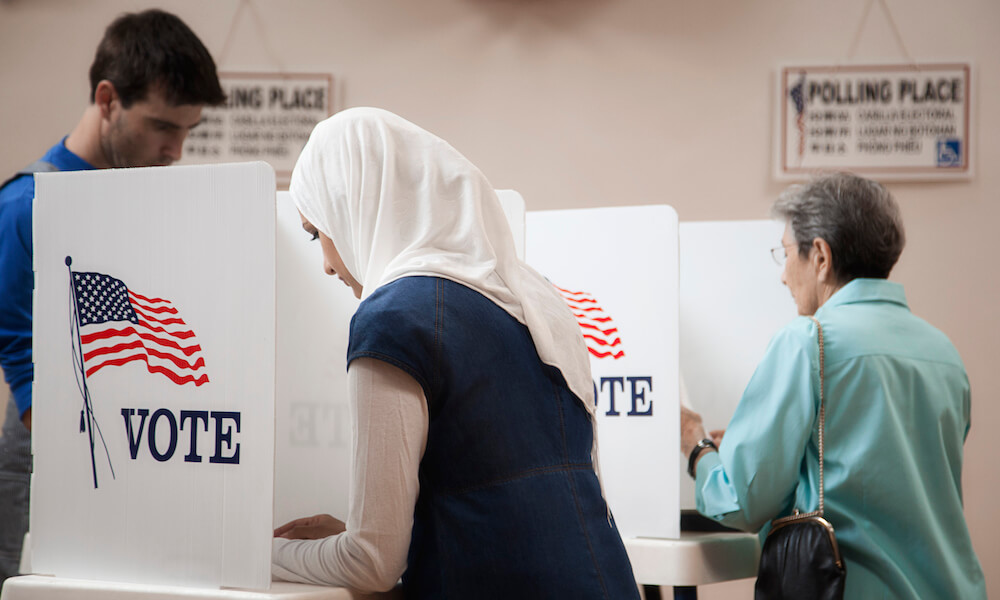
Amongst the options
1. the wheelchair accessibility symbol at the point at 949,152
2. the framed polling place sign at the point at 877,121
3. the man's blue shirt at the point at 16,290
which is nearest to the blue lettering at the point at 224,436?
the man's blue shirt at the point at 16,290

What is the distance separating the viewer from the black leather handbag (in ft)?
5.11

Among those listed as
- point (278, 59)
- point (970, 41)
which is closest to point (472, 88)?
point (278, 59)

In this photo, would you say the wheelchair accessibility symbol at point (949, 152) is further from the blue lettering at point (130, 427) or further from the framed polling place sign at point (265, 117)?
the blue lettering at point (130, 427)

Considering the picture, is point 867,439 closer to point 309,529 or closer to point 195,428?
point 309,529

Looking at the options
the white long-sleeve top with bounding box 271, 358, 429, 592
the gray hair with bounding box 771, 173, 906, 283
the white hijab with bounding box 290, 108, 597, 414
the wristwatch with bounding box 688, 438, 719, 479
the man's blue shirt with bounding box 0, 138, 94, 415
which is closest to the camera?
the white long-sleeve top with bounding box 271, 358, 429, 592

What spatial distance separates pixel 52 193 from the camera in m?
1.07

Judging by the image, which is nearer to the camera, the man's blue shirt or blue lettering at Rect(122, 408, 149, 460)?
blue lettering at Rect(122, 408, 149, 460)

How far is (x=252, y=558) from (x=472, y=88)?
2435 millimetres

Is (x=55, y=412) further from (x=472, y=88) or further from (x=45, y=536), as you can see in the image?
(x=472, y=88)

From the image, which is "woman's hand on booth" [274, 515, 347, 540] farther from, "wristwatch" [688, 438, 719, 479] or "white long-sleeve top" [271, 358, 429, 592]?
"wristwatch" [688, 438, 719, 479]

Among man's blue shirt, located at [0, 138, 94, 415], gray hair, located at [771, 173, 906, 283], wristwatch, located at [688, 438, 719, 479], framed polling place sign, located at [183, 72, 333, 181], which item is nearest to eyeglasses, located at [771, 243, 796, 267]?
gray hair, located at [771, 173, 906, 283]

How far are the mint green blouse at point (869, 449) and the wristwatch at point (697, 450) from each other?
14 centimetres

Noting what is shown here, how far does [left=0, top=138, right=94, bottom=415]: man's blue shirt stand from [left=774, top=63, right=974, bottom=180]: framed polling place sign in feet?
7.70

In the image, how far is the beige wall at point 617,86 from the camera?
2.95 meters
